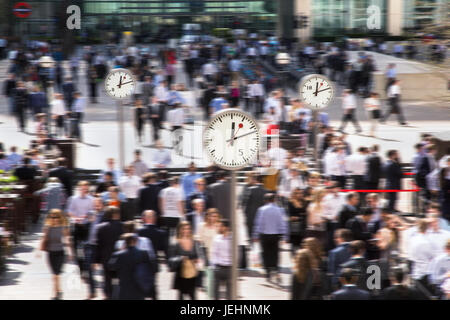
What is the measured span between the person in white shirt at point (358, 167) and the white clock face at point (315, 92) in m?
1.50

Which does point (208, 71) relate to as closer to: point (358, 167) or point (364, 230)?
point (358, 167)

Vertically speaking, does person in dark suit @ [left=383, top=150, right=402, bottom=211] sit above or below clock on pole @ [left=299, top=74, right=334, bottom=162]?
below

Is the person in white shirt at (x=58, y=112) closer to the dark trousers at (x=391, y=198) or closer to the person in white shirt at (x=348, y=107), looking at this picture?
the person in white shirt at (x=348, y=107)

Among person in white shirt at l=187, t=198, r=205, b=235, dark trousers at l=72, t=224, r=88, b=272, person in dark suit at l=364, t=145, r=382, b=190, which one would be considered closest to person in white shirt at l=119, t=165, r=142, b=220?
person in white shirt at l=187, t=198, r=205, b=235

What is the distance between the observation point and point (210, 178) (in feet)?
51.9

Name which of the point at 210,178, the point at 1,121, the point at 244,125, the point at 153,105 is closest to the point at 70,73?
the point at 1,121

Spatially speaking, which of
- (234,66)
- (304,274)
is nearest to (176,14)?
(234,66)

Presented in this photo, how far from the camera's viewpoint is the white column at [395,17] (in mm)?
50688

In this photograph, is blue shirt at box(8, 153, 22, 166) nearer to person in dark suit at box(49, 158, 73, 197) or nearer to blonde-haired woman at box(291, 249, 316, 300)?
person in dark suit at box(49, 158, 73, 197)

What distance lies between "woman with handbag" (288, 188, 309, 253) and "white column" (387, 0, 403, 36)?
3884 cm

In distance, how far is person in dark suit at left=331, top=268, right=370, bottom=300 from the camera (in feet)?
30.4

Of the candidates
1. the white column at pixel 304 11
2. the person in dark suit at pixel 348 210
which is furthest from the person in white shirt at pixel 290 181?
the white column at pixel 304 11

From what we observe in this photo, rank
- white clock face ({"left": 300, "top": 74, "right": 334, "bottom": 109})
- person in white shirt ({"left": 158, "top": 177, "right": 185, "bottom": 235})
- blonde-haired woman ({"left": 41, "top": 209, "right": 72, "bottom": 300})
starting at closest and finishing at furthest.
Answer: blonde-haired woman ({"left": 41, "top": 209, "right": 72, "bottom": 300}) < person in white shirt ({"left": 158, "top": 177, "right": 185, "bottom": 235}) < white clock face ({"left": 300, "top": 74, "right": 334, "bottom": 109})

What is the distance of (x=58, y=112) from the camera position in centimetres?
2270
